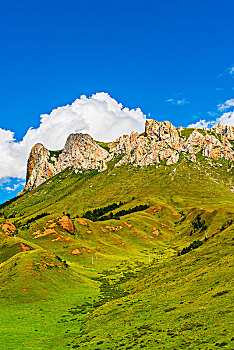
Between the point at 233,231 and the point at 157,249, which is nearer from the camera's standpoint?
the point at 233,231

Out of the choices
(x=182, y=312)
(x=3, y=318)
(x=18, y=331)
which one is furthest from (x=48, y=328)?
(x=182, y=312)

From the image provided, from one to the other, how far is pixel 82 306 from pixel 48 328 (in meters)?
21.0

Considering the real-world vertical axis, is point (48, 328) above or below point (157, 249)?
below

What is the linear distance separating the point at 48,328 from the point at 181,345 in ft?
143

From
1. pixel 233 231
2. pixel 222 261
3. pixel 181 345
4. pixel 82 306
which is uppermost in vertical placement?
pixel 233 231

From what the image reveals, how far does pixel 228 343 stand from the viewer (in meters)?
32.2

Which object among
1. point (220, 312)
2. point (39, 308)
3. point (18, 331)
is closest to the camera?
point (220, 312)

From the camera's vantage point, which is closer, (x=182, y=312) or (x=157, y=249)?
(x=182, y=312)

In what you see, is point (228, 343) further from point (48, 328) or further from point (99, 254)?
point (99, 254)

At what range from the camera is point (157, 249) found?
199m

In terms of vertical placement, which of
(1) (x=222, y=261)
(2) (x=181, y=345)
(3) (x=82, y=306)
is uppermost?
(1) (x=222, y=261)

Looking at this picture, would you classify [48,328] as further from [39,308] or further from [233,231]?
[233,231]

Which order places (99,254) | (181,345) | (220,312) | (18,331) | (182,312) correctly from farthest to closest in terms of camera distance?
(99,254), (18,331), (182,312), (220,312), (181,345)

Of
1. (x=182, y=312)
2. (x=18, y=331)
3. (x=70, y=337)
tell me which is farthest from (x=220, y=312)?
(x=18, y=331)
